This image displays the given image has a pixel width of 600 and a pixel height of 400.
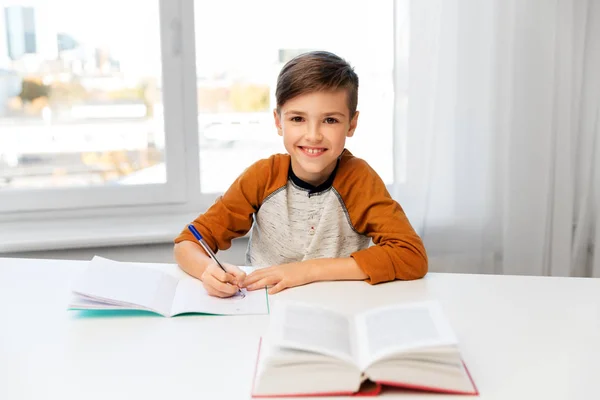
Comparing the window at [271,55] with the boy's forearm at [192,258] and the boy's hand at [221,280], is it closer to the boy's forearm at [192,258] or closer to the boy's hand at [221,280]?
the boy's forearm at [192,258]

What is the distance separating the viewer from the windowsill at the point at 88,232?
89.2 inches

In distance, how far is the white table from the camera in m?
1.07

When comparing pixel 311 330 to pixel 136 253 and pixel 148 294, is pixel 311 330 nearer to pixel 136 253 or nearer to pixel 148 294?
pixel 148 294

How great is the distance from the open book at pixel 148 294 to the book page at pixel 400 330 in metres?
0.25

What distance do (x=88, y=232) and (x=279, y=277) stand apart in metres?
1.05

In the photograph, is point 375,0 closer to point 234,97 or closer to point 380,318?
point 234,97

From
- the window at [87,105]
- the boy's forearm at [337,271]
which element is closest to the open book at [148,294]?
the boy's forearm at [337,271]

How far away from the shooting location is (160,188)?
8.17 ft

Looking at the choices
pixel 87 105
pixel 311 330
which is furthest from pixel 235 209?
pixel 87 105

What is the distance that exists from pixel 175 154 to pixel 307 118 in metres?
0.94

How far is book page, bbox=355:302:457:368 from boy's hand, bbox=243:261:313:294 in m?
0.27

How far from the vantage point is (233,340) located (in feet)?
4.07

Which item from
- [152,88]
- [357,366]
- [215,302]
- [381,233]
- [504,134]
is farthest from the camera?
[152,88]

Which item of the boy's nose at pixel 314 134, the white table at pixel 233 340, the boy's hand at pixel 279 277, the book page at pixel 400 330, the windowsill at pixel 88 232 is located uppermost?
the boy's nose at pixel 314 134
